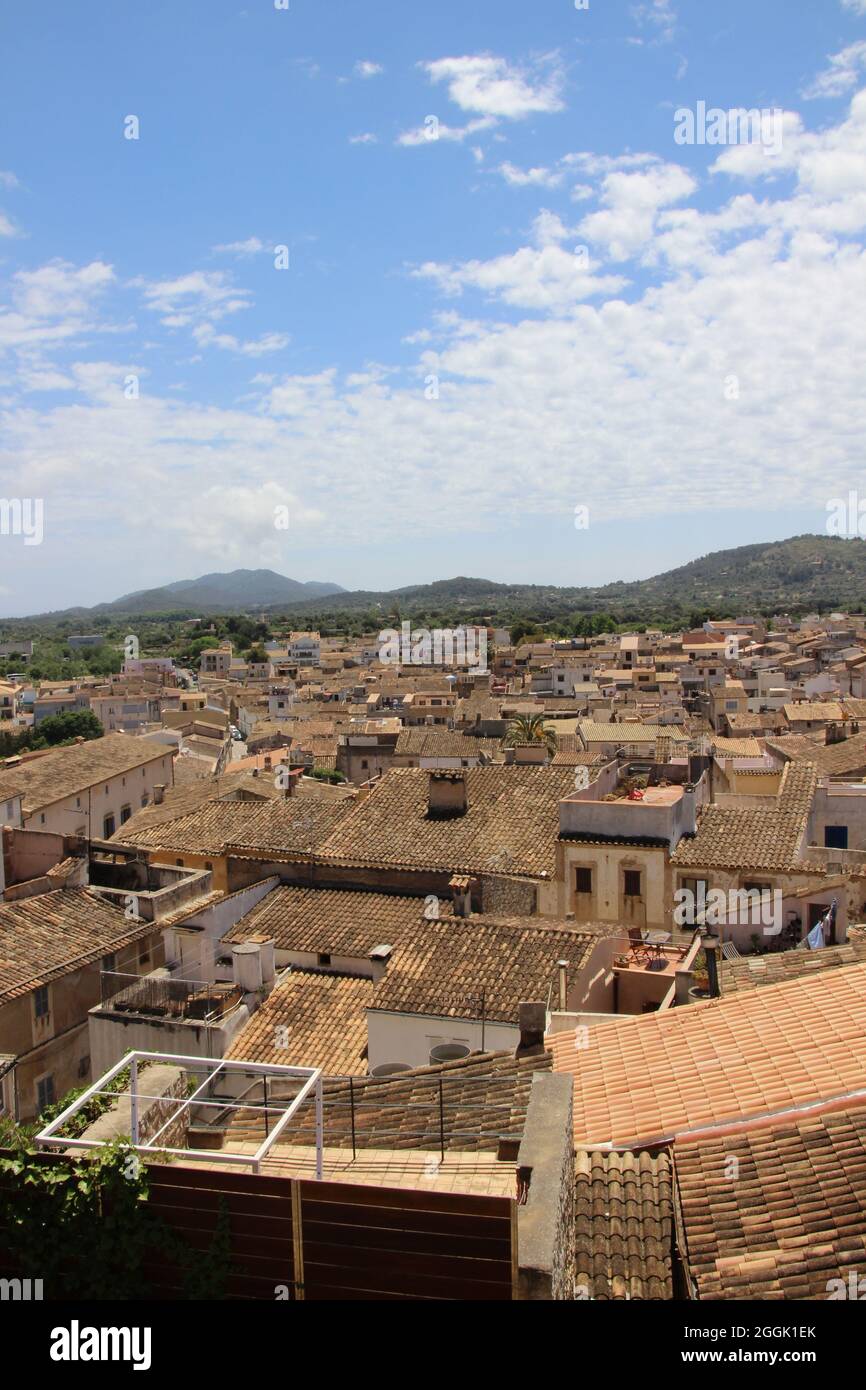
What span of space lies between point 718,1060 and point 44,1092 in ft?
38.3

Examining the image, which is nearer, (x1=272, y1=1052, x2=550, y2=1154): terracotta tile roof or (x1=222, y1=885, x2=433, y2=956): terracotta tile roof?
(x1=272, y1=1052, x2=550, y2=1154): terracotta tile roof

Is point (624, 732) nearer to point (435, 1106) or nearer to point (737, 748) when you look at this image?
point (737, 748)

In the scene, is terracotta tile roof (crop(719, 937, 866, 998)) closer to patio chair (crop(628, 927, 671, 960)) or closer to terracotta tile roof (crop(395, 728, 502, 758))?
patio chair (crop(628, 927, 671, 960))

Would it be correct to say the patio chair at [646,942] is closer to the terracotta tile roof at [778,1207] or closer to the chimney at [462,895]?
the chimney at [462,895]

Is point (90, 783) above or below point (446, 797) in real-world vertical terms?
below

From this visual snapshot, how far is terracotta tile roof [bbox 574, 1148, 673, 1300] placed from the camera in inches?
254

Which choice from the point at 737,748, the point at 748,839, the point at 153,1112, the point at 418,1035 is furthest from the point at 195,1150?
the point at 737,748

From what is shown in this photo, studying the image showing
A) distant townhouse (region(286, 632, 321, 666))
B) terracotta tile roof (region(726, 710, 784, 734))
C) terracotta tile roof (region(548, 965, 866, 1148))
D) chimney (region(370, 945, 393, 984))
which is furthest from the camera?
distant townhouse (region(286, 632, 321, 666))

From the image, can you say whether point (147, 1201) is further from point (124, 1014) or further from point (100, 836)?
point (100, 836)

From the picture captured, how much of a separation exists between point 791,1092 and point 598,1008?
A: 5.91 m

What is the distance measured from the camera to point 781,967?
11992 millimetres

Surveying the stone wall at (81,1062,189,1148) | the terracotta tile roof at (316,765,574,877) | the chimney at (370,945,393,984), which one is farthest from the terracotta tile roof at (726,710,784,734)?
the stone wall at (81,1062,189,1148)

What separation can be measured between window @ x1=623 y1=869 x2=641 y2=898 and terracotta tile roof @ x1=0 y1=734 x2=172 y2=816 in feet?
70.8

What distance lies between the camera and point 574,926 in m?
15.6
